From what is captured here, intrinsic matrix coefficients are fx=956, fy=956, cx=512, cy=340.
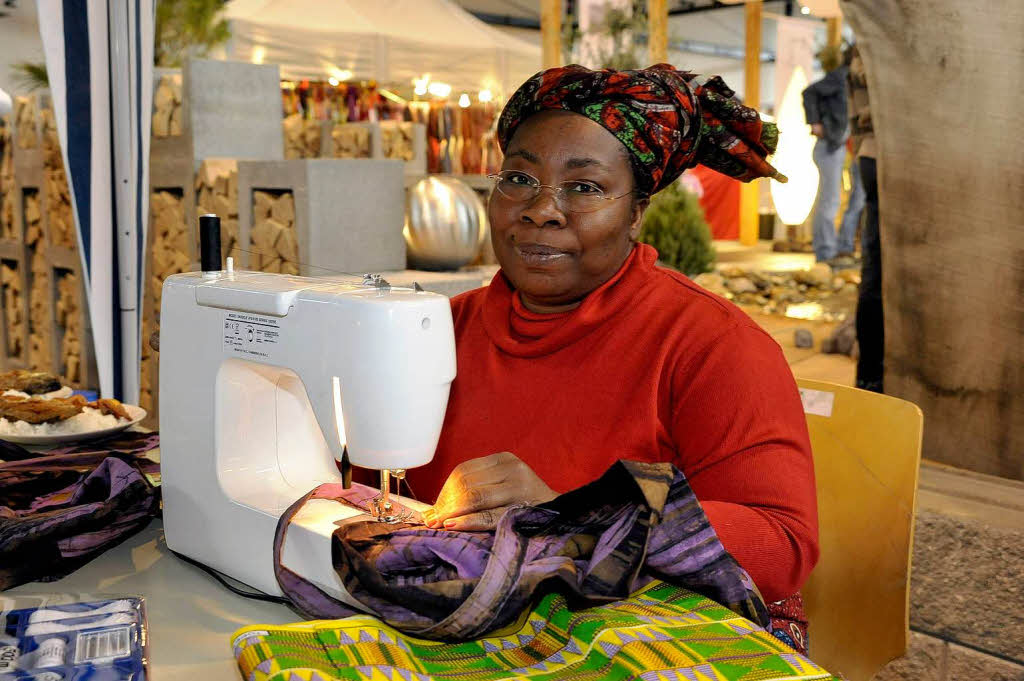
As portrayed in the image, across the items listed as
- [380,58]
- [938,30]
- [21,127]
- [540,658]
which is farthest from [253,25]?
[540,658]

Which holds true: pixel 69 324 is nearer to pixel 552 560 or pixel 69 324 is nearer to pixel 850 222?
pixel 552 560

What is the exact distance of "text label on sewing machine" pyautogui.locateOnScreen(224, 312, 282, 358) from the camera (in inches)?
44.1

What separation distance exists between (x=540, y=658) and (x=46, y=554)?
0.61 metres

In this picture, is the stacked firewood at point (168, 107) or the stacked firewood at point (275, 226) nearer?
the stacked firewood at point (275, 226)

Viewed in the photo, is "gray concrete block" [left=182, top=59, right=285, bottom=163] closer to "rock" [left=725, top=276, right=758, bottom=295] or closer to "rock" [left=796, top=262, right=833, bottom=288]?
"rock" [left=725, top=276, right=758, bottom=295]

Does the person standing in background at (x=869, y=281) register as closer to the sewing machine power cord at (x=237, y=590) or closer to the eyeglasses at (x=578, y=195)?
the eyeglasses at (x=578, y=195)

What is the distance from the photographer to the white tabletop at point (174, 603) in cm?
93

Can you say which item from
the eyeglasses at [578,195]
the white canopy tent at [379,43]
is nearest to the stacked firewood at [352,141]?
the white canopy tent at [379,43]

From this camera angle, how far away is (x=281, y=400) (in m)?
1.21

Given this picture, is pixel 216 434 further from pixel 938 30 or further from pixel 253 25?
pixel 253 25

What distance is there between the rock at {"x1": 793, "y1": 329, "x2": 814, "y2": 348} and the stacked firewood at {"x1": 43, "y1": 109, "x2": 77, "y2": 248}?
11.6ft

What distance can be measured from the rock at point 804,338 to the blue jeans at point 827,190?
2.87 m

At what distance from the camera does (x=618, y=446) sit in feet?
4.33

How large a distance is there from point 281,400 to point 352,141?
3.69m
